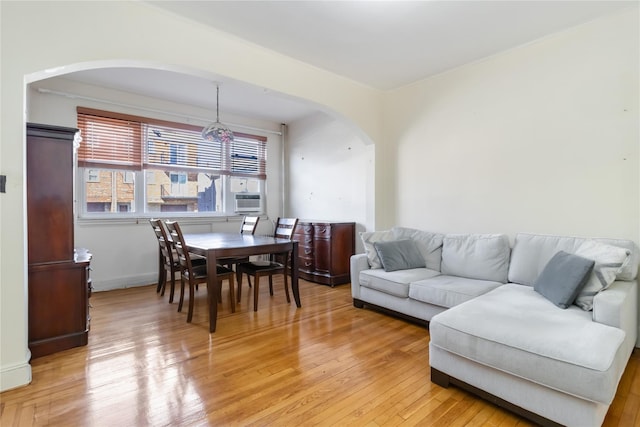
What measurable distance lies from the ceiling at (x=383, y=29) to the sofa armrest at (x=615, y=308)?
2157 mm

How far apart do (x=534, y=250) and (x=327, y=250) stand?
245 cm

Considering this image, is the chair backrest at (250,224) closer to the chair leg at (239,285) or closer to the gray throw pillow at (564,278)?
the chair leg at (239,285)

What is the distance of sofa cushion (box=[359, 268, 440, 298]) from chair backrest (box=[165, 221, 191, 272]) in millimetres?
1780

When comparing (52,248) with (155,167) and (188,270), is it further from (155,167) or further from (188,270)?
(155,167)

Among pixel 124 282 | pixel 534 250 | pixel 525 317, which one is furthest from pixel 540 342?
pixel 124 282

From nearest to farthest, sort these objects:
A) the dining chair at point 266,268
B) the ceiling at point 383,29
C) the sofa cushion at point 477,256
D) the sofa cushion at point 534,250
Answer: the ceiling at point 383,29, the sofa cushion at point 534,250, the sofa cushion at point 477,256, the dining chair at point 266,268

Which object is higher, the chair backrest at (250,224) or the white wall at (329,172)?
the white wall at (329,172)

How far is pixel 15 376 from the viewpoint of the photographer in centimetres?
196

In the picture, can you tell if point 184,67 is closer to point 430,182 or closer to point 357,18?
point 357,18

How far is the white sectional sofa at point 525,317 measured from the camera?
151cm

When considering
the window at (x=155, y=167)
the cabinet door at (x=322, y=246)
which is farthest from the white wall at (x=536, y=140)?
the window at (x=155, y=167)

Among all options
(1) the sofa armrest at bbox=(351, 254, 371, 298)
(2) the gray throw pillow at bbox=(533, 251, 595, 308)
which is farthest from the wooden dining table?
(2) the gray throw pillow at bbox=(533, 251, 595, 308)

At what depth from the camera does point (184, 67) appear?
2654 millimetres

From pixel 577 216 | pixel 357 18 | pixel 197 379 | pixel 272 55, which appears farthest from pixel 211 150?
pixel 577 216
